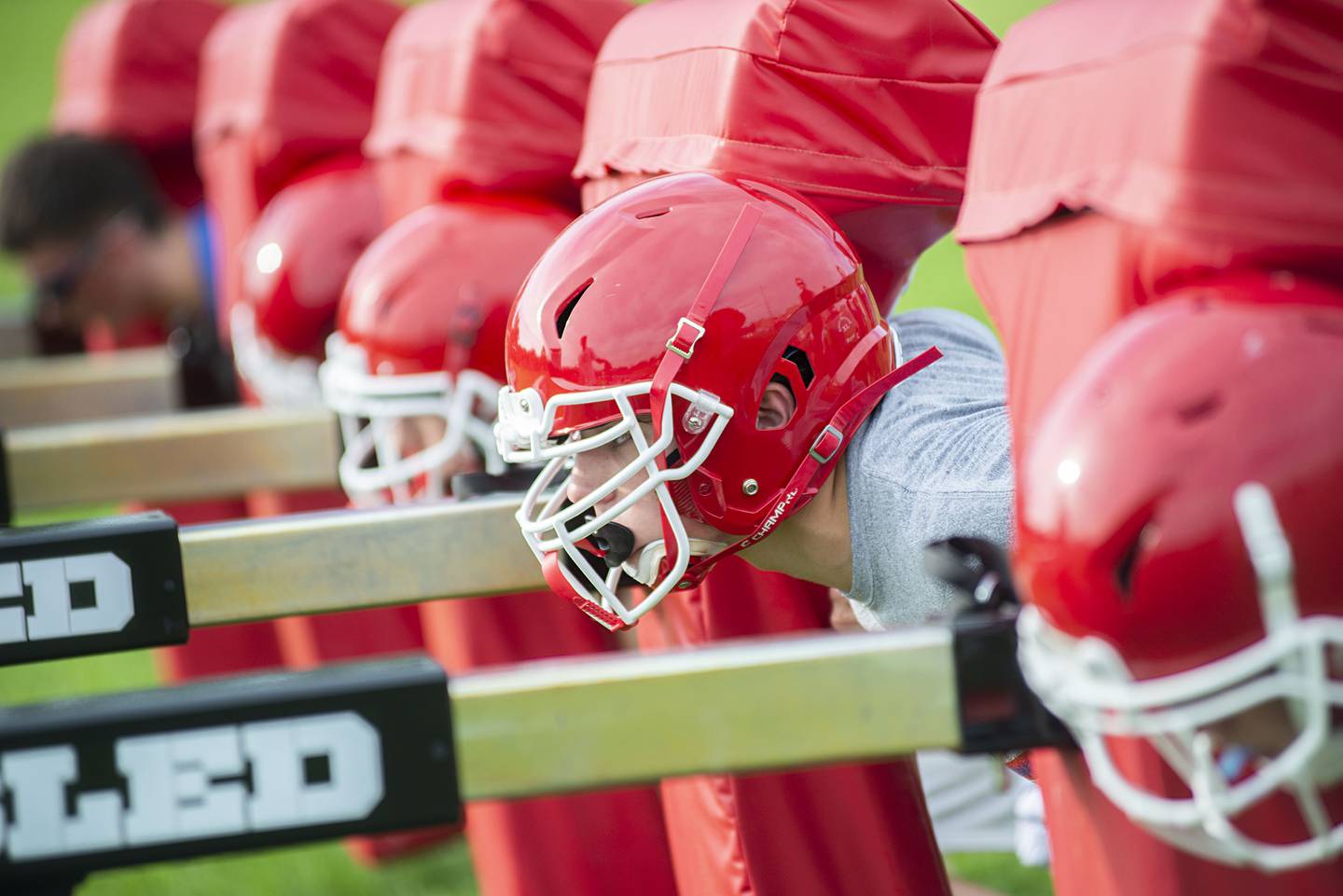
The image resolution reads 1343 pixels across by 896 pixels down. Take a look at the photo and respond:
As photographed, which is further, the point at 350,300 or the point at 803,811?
the point at 350,300

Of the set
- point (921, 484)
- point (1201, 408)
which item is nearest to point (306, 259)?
point (921, 484)

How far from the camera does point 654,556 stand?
1.63 metres

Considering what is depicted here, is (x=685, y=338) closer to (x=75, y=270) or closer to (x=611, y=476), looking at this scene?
(x=611, y=476)

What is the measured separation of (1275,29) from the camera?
3.86 feet

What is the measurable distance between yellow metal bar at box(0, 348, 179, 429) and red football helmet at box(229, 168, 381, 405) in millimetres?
700

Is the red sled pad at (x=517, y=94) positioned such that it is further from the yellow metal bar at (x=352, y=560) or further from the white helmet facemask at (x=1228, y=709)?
the white helmet facemask at (x=1228, y=709)

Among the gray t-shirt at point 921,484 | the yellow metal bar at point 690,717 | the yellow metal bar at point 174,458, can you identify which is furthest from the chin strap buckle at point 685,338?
the yellow metal bar at point 174,458

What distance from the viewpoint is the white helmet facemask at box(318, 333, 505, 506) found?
2.33m

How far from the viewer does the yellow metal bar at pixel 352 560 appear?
5.77ft

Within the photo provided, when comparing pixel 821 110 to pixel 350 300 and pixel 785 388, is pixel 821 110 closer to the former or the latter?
pixel 785 388

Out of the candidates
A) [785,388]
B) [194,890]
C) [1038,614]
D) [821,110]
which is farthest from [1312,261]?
[194,890]

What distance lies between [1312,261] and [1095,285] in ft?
0.49

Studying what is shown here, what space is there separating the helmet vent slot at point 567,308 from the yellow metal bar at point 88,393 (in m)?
2.31

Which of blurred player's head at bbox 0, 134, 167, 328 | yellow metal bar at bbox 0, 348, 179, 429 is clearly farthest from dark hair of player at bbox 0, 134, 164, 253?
yellow metal bar at bbox 0, 348, 179, 429
